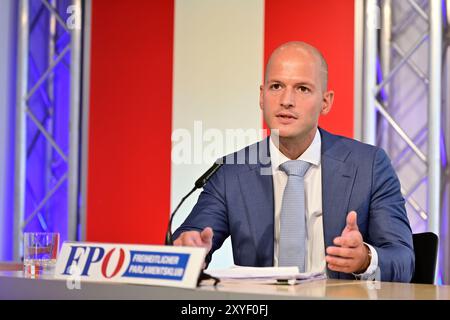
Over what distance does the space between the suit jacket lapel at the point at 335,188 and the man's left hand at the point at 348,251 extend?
1.51 ft

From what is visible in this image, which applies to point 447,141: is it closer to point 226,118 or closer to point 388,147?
point 388,147

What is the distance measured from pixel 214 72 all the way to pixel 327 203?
207 cm

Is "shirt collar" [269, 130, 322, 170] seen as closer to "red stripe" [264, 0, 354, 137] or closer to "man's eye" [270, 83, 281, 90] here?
"man's eye" [270, 83, 281, 90]

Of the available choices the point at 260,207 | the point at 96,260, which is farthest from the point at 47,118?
the point at 96,260

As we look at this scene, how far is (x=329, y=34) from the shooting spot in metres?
4.07

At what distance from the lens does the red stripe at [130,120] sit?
438 cm

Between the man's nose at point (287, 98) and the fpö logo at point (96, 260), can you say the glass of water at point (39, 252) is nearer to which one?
the fpö logo at point (96, 260)

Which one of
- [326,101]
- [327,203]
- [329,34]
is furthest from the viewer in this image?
[329,34]

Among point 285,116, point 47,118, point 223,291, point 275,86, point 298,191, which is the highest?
point 47,118

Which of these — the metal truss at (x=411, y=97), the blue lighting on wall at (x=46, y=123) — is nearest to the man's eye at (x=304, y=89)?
the metal truss at (x=411, y=97)

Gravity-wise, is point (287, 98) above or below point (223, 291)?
above

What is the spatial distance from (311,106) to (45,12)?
9.13 feet

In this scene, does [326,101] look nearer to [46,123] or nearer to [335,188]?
[335,188]

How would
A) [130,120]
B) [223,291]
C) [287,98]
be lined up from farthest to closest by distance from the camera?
[130,120] < [287,98] < [223,291]
